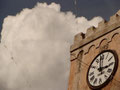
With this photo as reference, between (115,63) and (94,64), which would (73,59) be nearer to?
(94,64)

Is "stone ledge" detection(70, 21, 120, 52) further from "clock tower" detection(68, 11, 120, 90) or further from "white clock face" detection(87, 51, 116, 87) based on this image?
"white clock face" detection(87, 51, 116, 87)

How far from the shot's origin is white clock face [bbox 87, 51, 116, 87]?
23.1 m

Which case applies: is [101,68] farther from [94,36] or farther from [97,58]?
[94,36]

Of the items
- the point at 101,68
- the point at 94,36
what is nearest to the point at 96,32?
the point at 94,36

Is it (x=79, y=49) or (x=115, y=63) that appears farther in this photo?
(x=79, y=49)

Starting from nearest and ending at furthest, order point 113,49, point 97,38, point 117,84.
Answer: point 117,84
point 113,49
point 97,38

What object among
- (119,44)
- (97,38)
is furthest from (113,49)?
(97,38)

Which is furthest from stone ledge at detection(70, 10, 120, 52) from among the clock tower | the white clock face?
the white clock face

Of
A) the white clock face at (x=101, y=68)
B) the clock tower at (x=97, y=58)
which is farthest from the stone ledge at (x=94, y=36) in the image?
the white clock face at (x=101, y=68)

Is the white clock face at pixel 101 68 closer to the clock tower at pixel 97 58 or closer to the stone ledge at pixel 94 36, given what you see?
the clock tower at pixel 97 58

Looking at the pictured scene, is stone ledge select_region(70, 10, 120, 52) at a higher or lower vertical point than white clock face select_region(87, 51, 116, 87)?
higher

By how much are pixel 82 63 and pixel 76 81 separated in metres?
1.22

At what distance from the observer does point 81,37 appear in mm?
27219

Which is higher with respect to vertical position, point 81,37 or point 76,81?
point 81,37
